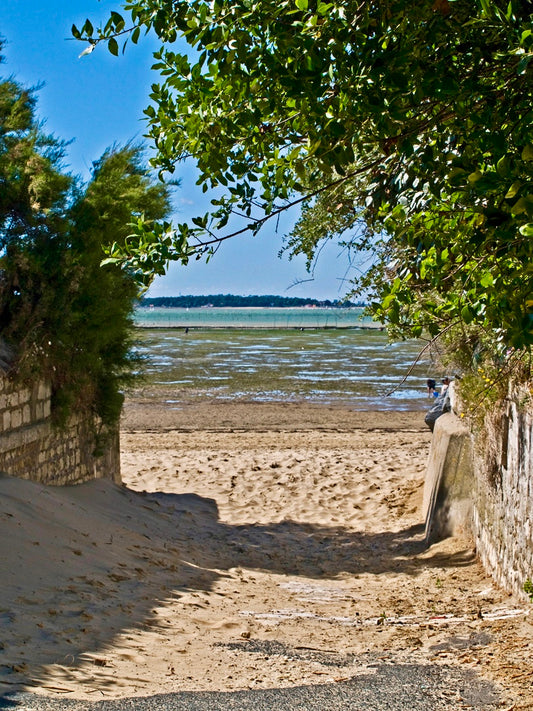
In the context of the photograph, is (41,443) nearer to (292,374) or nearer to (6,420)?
(6,420)

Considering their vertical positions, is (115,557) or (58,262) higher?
(58,262)

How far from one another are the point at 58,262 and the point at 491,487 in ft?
19.1

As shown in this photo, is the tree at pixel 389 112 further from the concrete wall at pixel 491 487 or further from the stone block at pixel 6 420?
the stone block at pixel 6 420

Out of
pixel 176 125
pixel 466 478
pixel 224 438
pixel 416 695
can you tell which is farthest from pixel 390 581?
pixel 224 438

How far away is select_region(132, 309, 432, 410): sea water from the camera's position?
27.9m

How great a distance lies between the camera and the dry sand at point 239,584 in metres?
4.89

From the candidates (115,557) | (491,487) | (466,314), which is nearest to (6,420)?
(115,557)

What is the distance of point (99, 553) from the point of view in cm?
783

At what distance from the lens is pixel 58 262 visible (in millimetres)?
9609

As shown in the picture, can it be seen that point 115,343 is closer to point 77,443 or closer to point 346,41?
point 77,443

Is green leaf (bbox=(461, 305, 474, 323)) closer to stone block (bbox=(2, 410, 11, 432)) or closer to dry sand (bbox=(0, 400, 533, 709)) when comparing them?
dry sand (bbox=(0, 400, 533, 709))

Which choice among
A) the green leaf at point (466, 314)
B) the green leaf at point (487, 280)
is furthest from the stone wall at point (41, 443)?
the green leaf at point (487, 280)

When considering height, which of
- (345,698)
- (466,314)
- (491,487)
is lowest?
(345,698)

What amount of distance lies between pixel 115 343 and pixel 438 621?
6399mm
